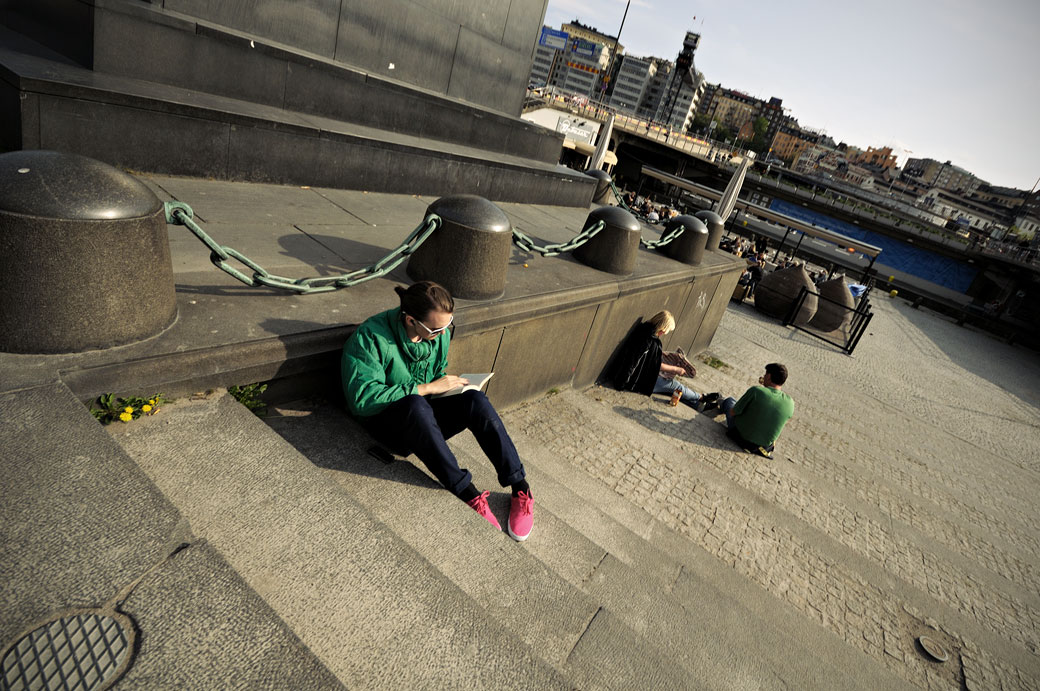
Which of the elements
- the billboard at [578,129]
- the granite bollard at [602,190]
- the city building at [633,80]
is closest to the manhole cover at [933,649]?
the granite bollard at [602,190]

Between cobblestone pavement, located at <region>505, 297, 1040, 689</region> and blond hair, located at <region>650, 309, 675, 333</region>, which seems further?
blond hair, located at <region>650, 309, 675, 333</region>

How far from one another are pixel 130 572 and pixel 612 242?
554cm

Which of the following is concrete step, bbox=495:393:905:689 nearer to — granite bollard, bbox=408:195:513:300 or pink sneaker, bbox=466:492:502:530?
pink sneaker, bbox=466:492:502:530

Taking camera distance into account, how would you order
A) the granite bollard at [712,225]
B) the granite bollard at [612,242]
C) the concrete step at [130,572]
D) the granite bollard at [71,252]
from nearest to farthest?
the concrete step at [130,572]
the granite bollard at [71,252]
the granite bollard at [612,242]
the granite bollard at [712,225]

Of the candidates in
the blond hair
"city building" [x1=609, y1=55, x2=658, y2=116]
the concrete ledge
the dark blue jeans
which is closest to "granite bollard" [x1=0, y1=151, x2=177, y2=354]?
the dark blue jeans

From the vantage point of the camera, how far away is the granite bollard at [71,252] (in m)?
2.21

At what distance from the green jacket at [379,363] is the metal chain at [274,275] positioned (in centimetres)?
58

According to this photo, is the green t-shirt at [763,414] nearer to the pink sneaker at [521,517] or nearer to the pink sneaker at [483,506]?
the pink sneaker at [521,517]

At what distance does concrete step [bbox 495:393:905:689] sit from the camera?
323 cm

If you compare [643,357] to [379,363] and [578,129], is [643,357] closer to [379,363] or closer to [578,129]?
[379,363]

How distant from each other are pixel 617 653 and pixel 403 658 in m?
1.05

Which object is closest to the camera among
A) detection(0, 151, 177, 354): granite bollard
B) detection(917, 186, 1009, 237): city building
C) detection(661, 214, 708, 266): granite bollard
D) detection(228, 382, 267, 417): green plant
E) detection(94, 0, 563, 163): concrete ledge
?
detection(0, 151, 177, 354): granite bollard

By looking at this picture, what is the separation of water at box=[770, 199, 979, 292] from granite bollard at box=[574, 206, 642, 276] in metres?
47.9

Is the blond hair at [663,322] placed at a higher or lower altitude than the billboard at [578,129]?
lower
